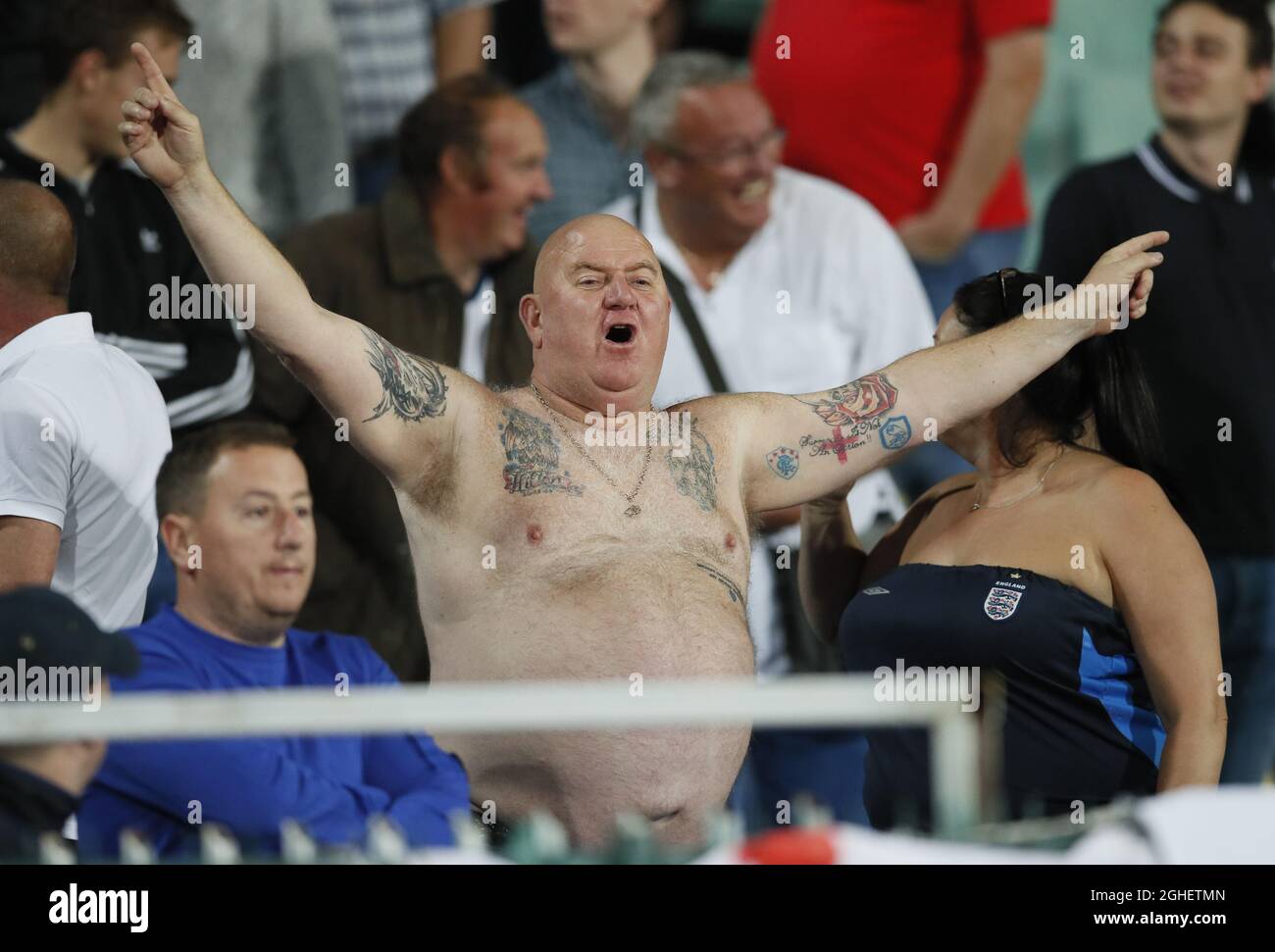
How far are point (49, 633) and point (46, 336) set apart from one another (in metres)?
0.95

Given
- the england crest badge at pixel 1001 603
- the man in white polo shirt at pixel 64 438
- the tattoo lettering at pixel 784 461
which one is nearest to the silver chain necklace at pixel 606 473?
the tattoo lettering at pixel 784 461

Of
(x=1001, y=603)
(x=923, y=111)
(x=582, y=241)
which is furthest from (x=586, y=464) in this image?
(x=923, y=111)

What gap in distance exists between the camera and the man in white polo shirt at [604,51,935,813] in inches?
175

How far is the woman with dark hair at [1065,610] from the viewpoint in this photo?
300 cm

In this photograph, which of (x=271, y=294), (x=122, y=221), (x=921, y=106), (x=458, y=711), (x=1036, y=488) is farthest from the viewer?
(x=921, y=106)

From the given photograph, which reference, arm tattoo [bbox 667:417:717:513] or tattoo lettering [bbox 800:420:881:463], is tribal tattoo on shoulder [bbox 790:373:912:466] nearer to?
tattoo lettering [bbox 800:420:881:463]

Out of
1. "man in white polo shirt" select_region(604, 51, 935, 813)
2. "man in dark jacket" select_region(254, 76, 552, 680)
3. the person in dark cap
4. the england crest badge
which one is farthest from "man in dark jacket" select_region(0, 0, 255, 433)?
the england crest badge

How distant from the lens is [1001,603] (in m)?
3.06

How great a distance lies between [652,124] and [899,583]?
75.4 inches

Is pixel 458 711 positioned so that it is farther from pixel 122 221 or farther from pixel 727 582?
pixel 122 221

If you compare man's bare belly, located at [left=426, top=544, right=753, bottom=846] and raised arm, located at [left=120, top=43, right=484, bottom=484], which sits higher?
raised arm, located at [left=120, top=43, right=484, bottom=484]

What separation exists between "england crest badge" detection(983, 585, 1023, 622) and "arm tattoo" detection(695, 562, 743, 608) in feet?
1.57

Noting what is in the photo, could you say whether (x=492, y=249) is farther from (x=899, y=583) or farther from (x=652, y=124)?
(x=899, y=583)
